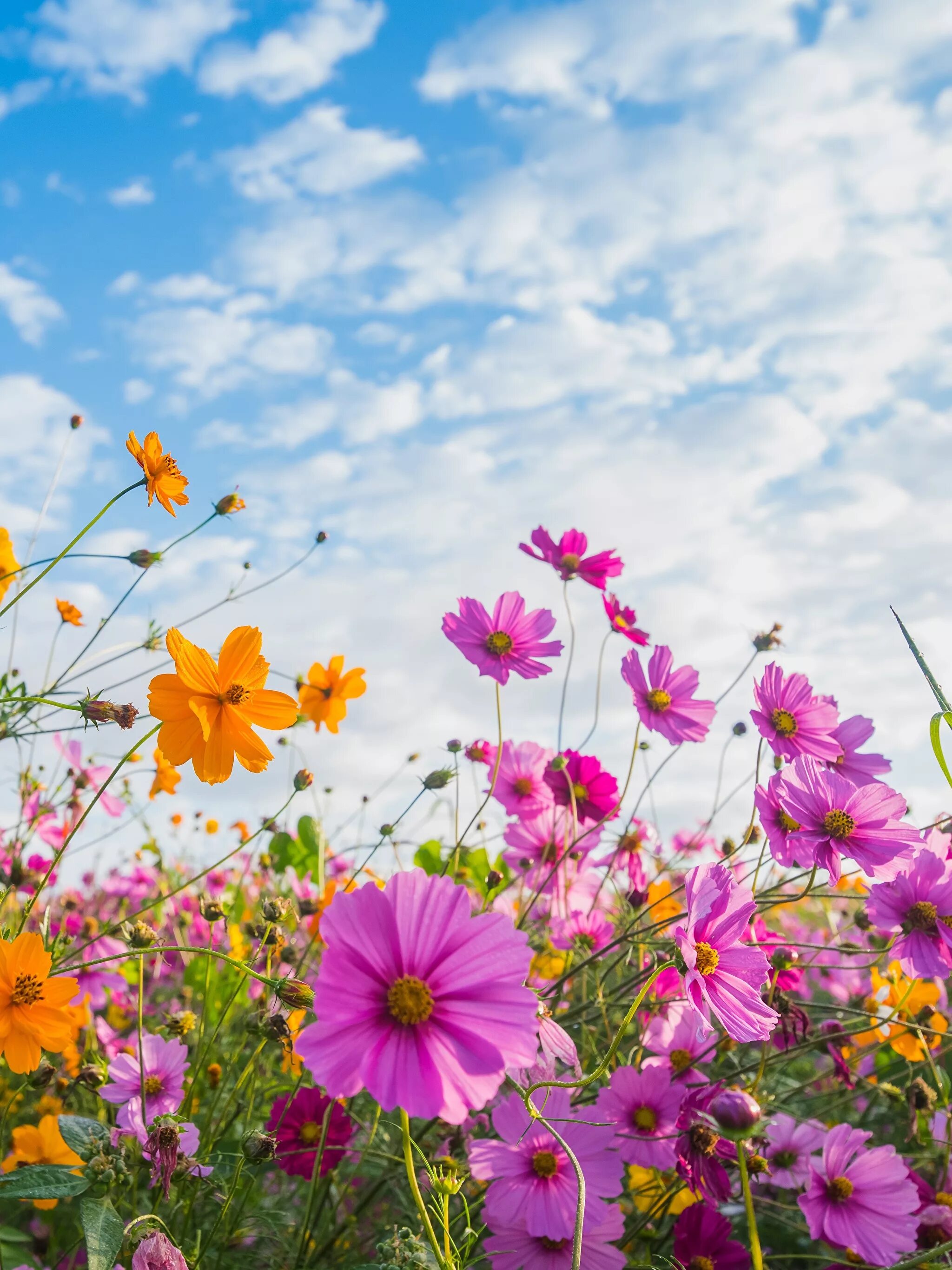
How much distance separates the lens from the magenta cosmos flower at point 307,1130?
4.02 ft

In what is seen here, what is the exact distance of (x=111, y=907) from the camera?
2.81 m

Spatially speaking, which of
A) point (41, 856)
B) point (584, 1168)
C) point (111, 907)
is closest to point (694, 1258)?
point (584, 1168)

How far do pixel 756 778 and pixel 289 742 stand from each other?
3.53 feet

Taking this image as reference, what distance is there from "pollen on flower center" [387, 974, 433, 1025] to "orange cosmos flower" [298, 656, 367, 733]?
1018mm

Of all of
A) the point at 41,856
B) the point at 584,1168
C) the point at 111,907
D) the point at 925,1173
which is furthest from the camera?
the point at 111,907

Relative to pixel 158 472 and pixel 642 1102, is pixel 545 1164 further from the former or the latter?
pixel 158 472

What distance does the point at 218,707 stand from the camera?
100cm

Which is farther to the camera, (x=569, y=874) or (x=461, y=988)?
(x=569, y=874)

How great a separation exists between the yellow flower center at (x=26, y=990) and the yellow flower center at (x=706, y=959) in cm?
56

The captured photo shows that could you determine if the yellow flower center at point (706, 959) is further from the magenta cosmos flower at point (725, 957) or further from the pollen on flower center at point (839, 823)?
the pollen on flower center at point (839, 823)

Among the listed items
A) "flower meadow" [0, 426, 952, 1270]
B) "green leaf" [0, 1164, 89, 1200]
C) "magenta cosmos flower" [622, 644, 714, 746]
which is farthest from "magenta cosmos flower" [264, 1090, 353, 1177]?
"magenta cosmos flower" [622, 644, 714, 746]

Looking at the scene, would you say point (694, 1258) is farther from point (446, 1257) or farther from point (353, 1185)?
point (353, 1185)

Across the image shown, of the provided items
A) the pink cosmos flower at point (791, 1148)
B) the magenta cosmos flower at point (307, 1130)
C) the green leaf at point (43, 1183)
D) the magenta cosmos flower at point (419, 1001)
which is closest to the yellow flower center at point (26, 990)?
the green leaf at point (43, 1183)

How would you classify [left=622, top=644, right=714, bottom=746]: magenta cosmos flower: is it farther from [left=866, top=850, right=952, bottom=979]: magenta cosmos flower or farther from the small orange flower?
the small orange flower
